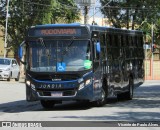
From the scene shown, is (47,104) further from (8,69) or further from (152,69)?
(152,69)

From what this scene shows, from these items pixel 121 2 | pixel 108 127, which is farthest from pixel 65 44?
pixel 121 2

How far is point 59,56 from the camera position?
20.3 m

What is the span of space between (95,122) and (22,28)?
48.9 m

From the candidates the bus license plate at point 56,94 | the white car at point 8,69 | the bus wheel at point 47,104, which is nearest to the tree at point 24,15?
the white car at point 8,69

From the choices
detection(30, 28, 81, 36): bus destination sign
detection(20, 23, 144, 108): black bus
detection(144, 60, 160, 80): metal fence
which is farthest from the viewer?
detection(144, 60, 160, 80): metal fence

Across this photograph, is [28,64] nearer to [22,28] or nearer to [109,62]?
[109,62]

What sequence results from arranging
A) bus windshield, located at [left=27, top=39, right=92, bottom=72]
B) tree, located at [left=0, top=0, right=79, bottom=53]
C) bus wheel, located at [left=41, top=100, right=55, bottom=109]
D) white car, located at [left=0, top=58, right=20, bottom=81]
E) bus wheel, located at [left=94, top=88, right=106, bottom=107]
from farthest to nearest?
tree, located at [left=0, top=0, right=79, bottom=53]
white car, located at [left=0, top=58, right=20, bottom=81]
bus wheel, located at [left=94, top=88, right=106, bottom=107]
bus wheel, located at [left=41, top=100, right=55, bottom=109]
bus windshield, located at [left=27, top=39, right=92, bottom=72]

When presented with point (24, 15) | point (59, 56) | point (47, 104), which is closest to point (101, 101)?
point (47, 104)

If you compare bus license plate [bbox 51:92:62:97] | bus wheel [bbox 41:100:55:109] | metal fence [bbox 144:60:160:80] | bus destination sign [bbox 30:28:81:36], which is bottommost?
metal fence [bbox 144:60:160:80]

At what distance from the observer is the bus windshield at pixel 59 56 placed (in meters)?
20.2

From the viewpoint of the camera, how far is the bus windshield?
795 inches

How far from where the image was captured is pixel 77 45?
20453mm

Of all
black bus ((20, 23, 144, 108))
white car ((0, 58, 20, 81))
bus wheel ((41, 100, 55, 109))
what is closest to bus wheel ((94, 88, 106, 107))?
black bus ((20, 23, 144, 108))

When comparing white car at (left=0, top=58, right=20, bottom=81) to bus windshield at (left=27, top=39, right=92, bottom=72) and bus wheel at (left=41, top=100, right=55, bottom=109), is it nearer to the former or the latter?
bus wheel at (left=41, top=100, right=55, bottom=109)
